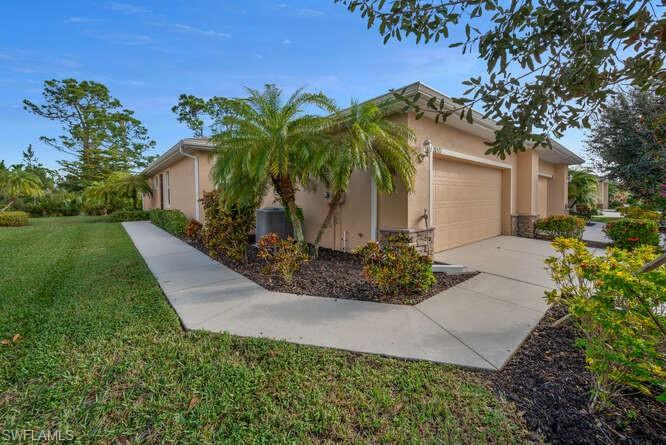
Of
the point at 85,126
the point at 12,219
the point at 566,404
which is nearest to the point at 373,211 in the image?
the point at 566,404

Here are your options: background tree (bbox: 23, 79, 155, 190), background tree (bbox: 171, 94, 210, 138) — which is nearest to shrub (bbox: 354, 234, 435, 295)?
background tree (bbox: 171, 94, 210, 138)

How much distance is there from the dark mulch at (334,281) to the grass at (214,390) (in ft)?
5.66

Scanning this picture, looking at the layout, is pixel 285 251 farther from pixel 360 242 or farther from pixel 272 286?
pixel 360 242

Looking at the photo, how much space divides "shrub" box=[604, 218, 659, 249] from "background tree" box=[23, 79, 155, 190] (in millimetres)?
36112

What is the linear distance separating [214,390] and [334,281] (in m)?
3.15

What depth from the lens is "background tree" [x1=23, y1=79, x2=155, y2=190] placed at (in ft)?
87.5

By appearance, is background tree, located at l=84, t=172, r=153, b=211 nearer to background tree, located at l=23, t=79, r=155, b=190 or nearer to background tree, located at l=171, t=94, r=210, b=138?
background tree, located at l=23, t=79, r=155, b=190

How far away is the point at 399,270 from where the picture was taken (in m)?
4.44

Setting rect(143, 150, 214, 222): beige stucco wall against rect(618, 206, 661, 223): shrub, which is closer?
rect(618, 206, 661, 223): shrub

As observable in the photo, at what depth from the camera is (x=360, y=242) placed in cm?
734

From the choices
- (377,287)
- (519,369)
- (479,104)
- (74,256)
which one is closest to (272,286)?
(377,287)

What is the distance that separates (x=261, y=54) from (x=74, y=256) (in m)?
7.23

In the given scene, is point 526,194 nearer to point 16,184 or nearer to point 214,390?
point 214,390

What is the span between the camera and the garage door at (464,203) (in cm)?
759
